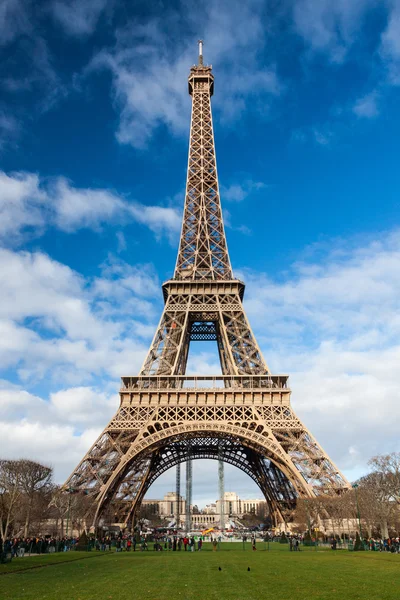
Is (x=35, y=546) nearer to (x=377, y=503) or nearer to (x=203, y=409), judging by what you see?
(x=203, y=409)

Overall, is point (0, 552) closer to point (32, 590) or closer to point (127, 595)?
point (32, 590)

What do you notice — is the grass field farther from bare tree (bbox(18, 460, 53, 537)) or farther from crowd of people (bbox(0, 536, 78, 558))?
bare tree (bbox(18, 460, 53, 537))

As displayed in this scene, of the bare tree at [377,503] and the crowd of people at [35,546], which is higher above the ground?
the bare tree at [377,503]

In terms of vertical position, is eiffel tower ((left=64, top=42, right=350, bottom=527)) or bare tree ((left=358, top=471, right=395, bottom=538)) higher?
eiffel tower ((left=64, top=42, right=350, bottom=527))

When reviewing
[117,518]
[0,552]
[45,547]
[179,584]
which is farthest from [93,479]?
[179,584]

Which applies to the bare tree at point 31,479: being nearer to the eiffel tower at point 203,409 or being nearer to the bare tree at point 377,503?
the eiffel tower at point 203,409

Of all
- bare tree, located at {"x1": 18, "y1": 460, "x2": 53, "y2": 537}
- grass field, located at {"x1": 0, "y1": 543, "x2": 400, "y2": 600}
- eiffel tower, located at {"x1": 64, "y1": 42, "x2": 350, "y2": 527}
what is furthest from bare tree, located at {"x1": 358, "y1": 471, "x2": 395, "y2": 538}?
bare tree, located at {"x1": 18, "y1": 460, "x2": 53, "y2": 537}

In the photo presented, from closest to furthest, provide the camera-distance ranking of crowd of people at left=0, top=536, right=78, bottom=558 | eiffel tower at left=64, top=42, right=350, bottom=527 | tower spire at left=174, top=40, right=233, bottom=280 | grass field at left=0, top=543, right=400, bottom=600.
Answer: grass field at left=0, top=543, right=400, bottom=600, crowd of people at left=0, top=536, right=78, bottom=558, eiffel tower at left=64, top=42, right=350, bottom=527, tower spire at left=174, top=40, right=233, bottom=280

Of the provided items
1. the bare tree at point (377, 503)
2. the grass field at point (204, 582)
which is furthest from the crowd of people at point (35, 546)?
the bare tree at point (377, 503)

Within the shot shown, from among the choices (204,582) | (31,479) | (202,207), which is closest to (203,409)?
(31,479)

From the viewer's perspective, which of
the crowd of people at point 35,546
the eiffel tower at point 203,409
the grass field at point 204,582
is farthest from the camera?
the eiffel tower at point 203,409
